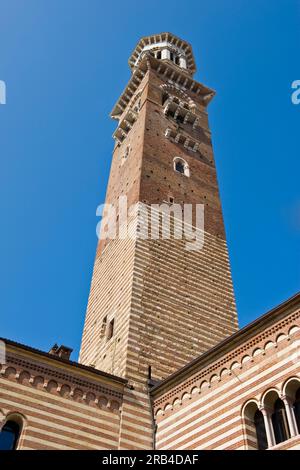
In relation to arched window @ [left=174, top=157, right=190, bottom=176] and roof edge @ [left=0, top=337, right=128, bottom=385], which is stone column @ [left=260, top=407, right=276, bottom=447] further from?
arched window @ [left=174, top=157, right=190, bottom=176]

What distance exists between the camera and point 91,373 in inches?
433

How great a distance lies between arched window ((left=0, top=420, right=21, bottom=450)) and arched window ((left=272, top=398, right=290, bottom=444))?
185 inches

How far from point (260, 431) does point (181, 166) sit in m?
12.0

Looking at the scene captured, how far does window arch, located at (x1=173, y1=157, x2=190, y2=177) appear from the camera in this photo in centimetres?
1880

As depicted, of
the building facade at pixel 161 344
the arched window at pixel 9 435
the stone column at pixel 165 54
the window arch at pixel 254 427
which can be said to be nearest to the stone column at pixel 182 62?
the stone column at pixel 165 54

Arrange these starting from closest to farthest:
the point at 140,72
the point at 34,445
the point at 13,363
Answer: the point at 34,445 < the point at 13,363 < the point at 140,72

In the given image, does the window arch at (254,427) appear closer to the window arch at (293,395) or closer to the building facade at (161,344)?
the building facade at (161,344)

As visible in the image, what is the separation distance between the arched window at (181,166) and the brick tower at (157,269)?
0.04m

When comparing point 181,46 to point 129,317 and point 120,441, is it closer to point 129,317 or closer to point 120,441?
point 129,317

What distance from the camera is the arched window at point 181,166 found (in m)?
18.8

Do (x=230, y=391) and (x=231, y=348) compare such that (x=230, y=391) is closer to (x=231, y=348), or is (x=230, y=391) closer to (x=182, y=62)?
(x=231, y=348)

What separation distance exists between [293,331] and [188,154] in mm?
12205
